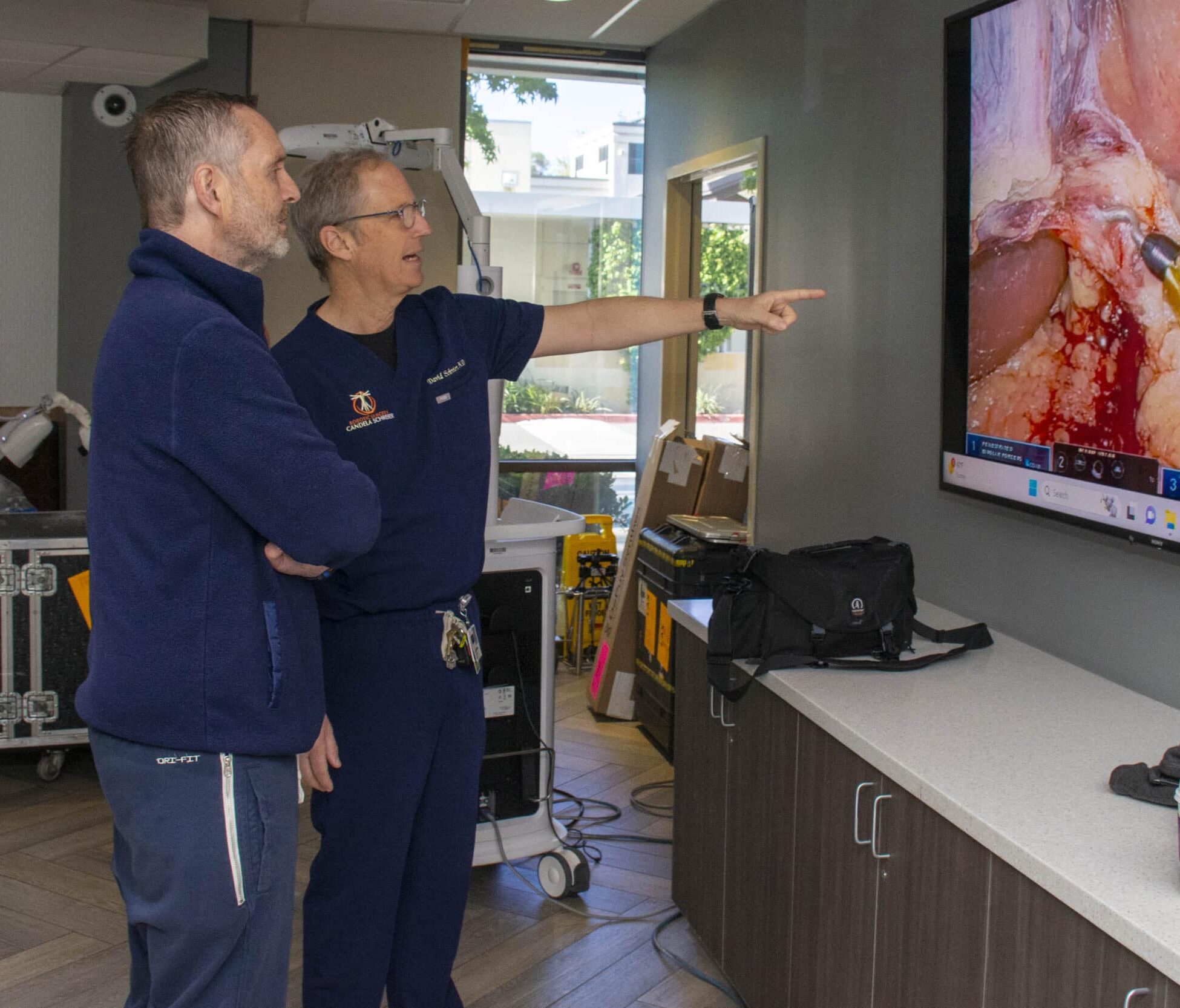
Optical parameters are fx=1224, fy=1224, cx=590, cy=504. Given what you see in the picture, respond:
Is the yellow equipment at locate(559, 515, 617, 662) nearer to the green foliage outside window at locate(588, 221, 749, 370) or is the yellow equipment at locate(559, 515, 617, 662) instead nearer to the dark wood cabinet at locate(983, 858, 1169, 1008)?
the green foliage outside window at locate(588, 221, 749, 370)

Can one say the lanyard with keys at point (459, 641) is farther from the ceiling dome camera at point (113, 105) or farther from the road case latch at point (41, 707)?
the ceiling dome camera at point (113, 105)

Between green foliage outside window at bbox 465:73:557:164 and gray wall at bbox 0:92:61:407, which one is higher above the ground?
green foliage outside window at bbox 465:73:557:164

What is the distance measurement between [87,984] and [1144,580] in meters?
2.44

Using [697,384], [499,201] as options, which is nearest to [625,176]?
[499,201]

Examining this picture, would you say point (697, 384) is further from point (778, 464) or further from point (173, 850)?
point (173, 850)

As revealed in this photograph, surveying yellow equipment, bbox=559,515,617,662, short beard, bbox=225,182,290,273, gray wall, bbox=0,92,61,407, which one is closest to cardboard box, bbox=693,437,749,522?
yellow equipment, bbox=559,515,617,662

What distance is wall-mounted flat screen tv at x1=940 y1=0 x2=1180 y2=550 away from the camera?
210 centimetres

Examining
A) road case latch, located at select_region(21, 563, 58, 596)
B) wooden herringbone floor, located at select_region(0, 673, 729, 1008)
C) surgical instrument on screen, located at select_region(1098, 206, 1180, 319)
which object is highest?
surgical instrument on screen, located at select_region(1098, 206, 1180, 319)

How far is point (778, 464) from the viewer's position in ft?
13.7

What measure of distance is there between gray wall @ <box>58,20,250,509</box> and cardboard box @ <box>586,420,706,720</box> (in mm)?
2372

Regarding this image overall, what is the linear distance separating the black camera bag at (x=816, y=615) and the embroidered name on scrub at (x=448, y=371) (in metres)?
0.70

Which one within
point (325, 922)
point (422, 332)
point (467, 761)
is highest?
point (422, 332)

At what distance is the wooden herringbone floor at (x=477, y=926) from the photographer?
2770mm

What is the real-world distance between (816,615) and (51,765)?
2.91 meters
